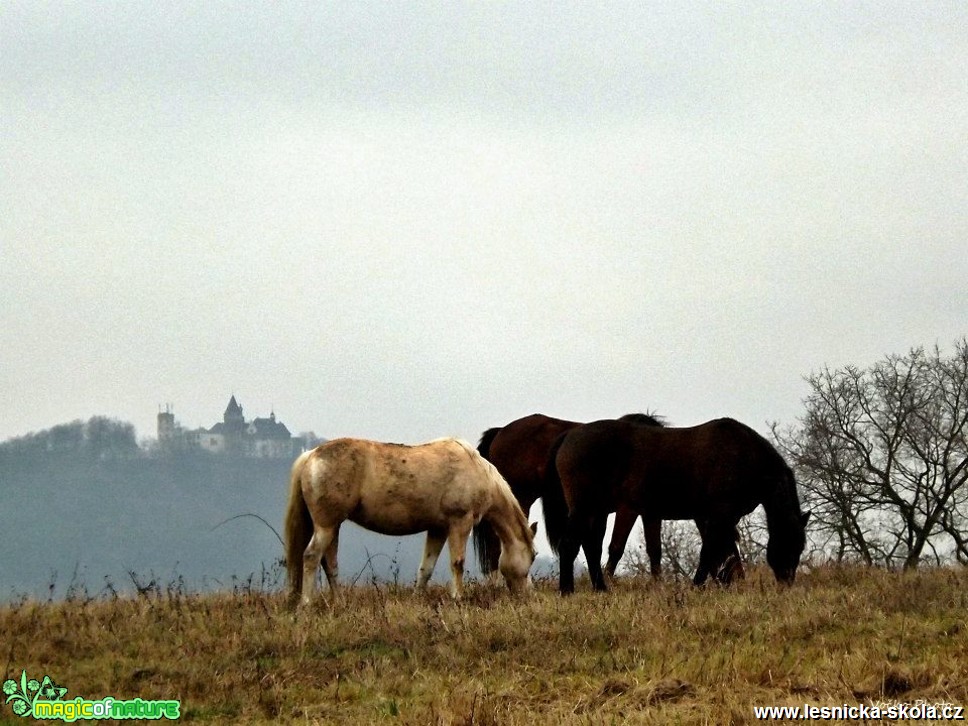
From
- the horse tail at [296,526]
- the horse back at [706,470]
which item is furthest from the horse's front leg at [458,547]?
the horse back at [706,470]

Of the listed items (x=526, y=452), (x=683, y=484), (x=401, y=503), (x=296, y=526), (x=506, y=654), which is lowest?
(x=506, y=654)

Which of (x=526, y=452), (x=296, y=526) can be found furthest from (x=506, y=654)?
(x=526, y=452)

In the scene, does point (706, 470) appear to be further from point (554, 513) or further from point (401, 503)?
point (401, 503)

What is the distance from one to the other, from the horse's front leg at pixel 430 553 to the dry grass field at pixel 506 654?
4.12ft

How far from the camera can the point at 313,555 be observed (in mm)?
13266

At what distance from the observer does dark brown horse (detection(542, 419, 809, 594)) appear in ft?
48.7

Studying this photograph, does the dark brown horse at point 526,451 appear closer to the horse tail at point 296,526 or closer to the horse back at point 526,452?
the horse back at point 526,452

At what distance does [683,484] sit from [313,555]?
15.4ft

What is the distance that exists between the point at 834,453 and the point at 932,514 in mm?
3077

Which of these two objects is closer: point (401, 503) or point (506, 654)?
point (506, 654)

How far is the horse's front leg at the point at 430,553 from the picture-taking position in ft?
47.2

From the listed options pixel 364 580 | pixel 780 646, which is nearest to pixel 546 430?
pixel 364 580

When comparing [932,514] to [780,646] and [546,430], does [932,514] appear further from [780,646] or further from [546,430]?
[780,646]

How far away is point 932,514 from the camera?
96.0 feet
